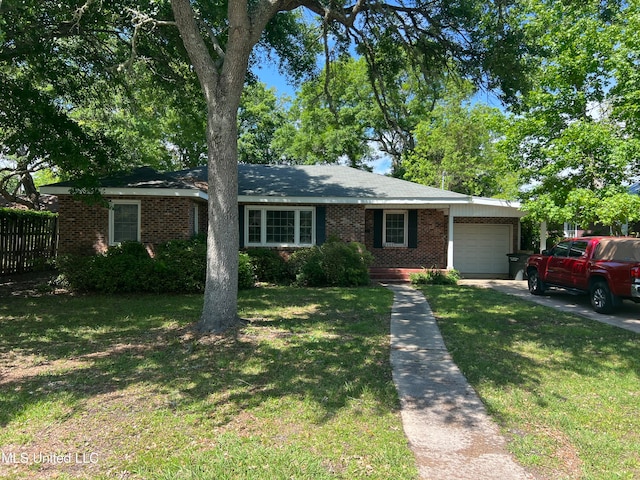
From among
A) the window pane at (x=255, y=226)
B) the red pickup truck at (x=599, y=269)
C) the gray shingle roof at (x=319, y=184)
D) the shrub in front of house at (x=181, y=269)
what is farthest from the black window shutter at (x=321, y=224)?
the red pickup truck at (x=599, y=269)

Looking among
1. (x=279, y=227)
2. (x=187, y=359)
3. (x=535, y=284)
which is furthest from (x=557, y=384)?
(x=279, y=227)

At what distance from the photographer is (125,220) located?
1383 centimetres

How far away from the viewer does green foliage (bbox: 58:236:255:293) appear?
11195mm

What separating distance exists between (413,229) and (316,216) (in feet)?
12.7

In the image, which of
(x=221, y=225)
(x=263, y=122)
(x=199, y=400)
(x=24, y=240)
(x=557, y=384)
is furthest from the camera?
(x=263, y=122)

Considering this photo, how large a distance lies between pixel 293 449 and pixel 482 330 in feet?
17.2

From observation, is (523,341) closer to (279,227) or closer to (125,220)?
(279,227)

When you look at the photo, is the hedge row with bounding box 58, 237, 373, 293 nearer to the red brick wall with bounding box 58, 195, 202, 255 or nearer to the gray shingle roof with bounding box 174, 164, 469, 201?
the red brick wall with bounding box 58, 195, 202, 255

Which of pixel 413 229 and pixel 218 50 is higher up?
pixel 218 50

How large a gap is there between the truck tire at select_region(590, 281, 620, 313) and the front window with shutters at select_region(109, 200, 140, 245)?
41.3 feet

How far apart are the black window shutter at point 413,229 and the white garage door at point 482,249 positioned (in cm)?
257

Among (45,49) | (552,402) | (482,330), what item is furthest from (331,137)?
(552,402)

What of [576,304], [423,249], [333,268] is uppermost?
[423,249]

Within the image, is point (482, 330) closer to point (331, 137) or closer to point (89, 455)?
point (89, 455)
